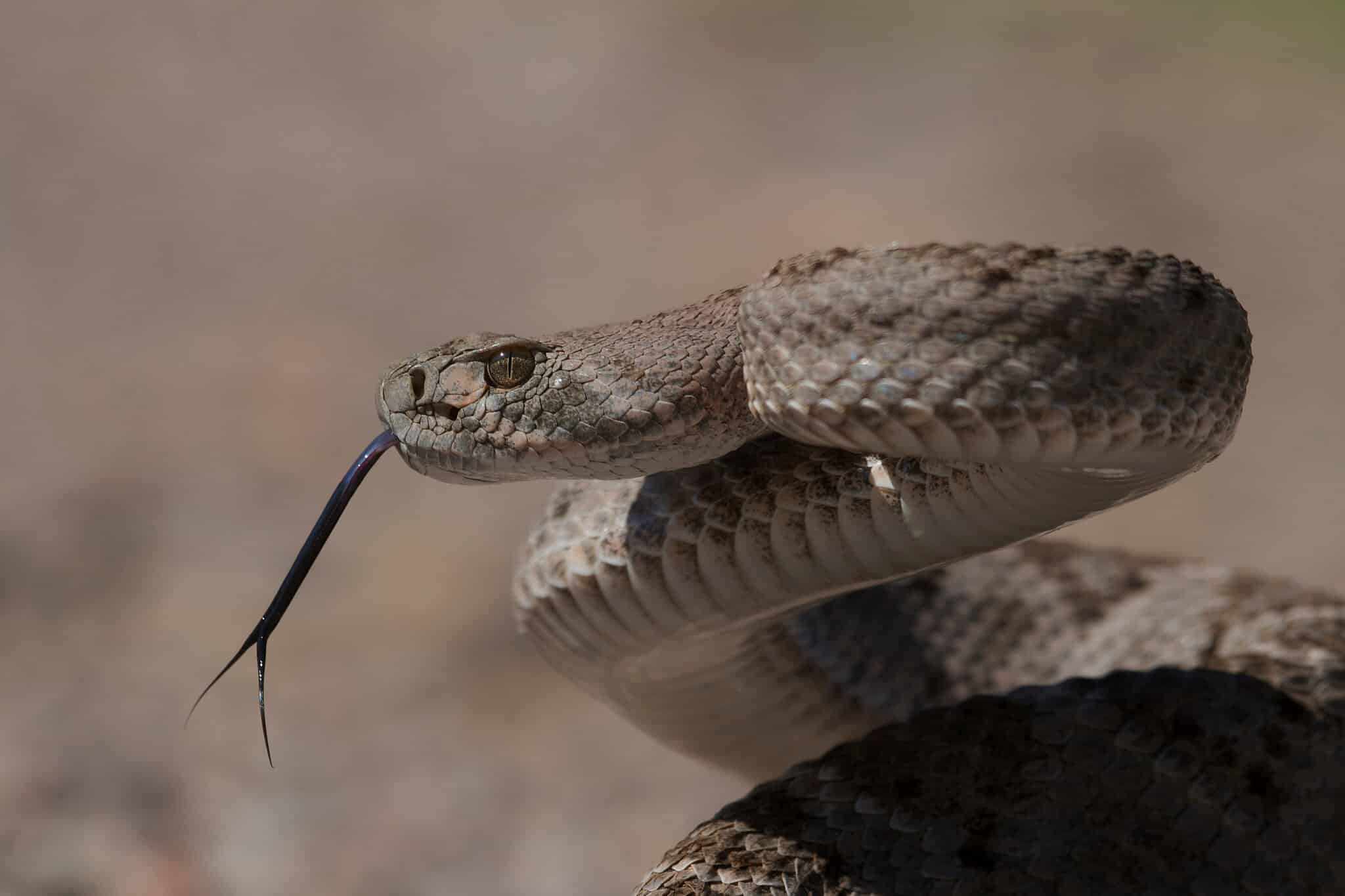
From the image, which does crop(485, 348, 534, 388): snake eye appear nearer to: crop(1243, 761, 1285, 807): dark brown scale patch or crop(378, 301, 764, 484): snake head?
crop(378, 301, 764, 484): snake head

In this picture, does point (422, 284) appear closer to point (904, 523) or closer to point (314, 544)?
point (314, 544)

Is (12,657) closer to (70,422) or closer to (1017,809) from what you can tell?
(70,422)

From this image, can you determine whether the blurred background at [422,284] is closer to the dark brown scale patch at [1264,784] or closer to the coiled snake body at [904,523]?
the coiled snake body at [904,523]

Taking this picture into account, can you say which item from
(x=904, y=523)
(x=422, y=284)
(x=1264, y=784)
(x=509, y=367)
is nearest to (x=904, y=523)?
(x=904, y=523)

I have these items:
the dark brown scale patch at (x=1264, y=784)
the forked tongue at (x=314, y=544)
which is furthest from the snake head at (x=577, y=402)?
the dark brown scale patch at (x=1264, y=784)

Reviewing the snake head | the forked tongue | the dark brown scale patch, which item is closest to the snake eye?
the snake head


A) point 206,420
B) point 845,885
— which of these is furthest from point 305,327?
point 845,885
